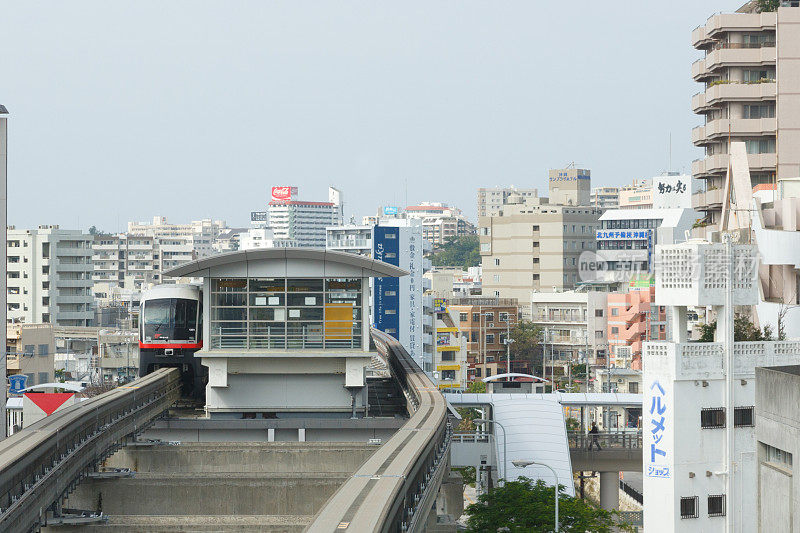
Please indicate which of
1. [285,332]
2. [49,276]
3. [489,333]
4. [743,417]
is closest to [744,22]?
[285,332]

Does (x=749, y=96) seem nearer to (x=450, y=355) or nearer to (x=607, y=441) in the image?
(x=607, y=441)

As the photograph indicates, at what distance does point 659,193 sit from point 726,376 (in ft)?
437

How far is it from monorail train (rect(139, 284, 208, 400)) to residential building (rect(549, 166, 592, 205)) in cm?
13242

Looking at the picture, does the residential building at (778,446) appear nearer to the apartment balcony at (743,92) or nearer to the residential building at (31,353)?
the apartment balcony at (743,92)

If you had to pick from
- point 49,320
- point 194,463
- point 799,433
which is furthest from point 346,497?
point 49,320

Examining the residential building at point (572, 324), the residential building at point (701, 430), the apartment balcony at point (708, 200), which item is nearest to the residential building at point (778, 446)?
the residential building at point (701, 430)

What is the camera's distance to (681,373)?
105 feet

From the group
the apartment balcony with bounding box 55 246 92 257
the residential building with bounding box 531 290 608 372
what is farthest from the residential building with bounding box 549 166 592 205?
the apartment balcony with bounding box 55 246 92 257

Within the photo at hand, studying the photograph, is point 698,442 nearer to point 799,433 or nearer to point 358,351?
point 358,351

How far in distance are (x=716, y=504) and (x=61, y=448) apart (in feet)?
55.7

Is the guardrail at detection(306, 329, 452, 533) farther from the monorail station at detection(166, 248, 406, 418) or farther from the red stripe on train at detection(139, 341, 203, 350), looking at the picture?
the red stripe on train at detection(139, 341, 203, 350)

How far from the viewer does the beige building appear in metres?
60.5

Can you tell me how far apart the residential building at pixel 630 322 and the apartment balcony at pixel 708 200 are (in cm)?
3240

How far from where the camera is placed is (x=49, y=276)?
11975 cm
